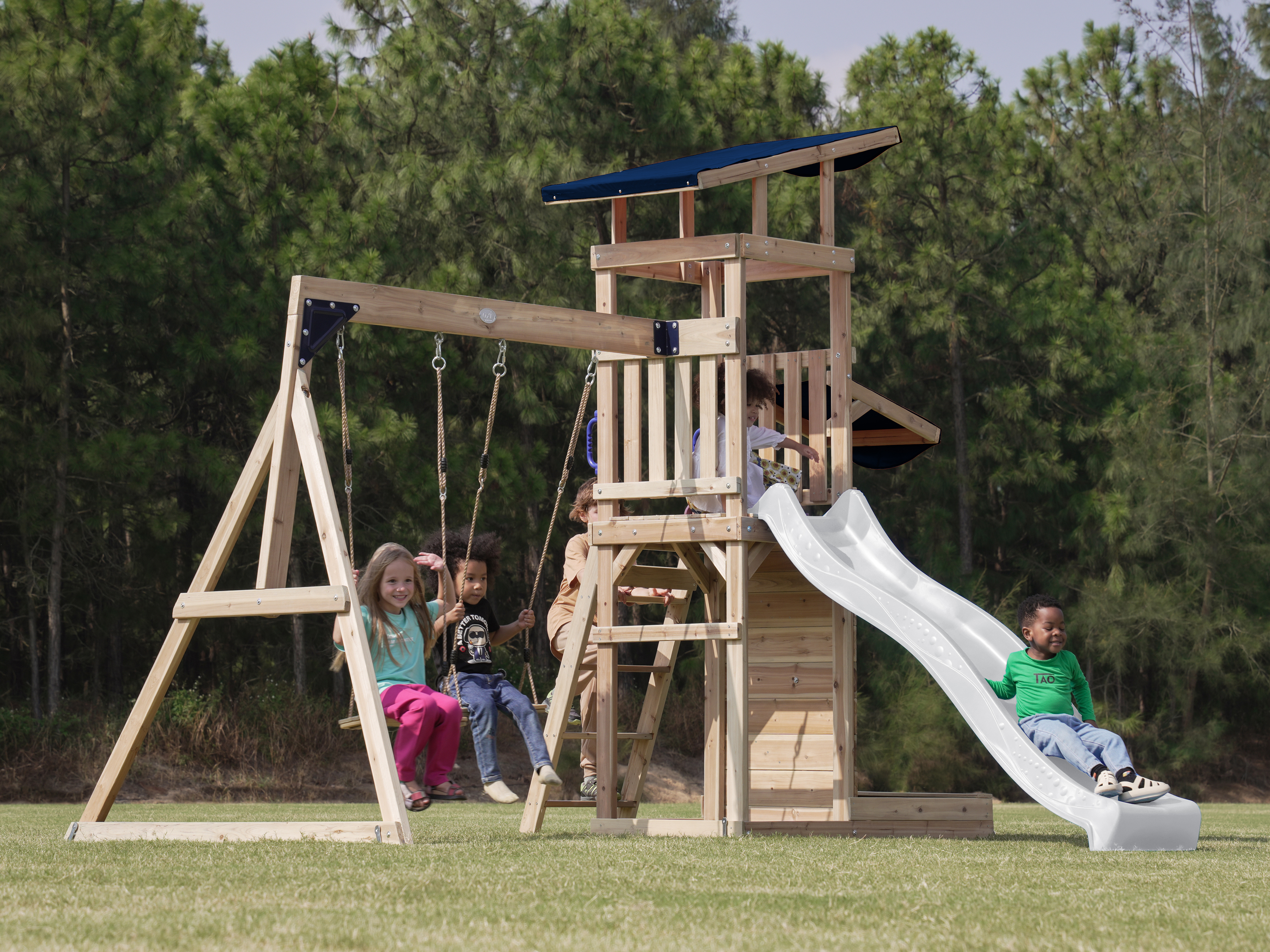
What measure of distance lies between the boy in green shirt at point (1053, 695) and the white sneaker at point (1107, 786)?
168 millimetres

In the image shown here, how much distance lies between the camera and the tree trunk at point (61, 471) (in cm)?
1731

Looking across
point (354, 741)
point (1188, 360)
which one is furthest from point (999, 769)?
point (354, 741)

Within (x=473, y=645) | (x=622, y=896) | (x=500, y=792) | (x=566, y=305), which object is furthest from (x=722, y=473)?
Result: (x=566, y=305)

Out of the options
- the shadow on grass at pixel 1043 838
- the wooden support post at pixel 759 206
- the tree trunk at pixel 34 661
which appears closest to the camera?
the shadow on grass at pixel 1043 838

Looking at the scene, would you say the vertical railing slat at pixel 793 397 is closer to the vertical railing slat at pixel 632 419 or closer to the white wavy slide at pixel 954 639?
the white wavy slide at pixel 954 639

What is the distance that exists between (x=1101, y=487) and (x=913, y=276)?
3.98 m

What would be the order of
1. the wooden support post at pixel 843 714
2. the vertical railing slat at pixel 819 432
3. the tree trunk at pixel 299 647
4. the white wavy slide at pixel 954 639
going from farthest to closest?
the tree trunk at pixel 299 647 → the vertical railing slat at pixel 819 432 → the wooden support post at pixel 843 714 → the white wavy slide at pixel 954 639

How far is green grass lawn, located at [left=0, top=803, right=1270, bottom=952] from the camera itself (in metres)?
Answer: 3.93

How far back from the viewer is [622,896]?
4672 millimetres

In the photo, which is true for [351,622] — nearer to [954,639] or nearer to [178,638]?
[178,638]

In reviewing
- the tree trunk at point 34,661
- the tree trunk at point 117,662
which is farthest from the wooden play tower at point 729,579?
the tree trunk at point 117,662

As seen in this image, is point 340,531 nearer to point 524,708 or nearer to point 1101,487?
point 524,708

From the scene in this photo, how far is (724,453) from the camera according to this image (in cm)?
832

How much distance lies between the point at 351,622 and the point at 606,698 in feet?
7.42
